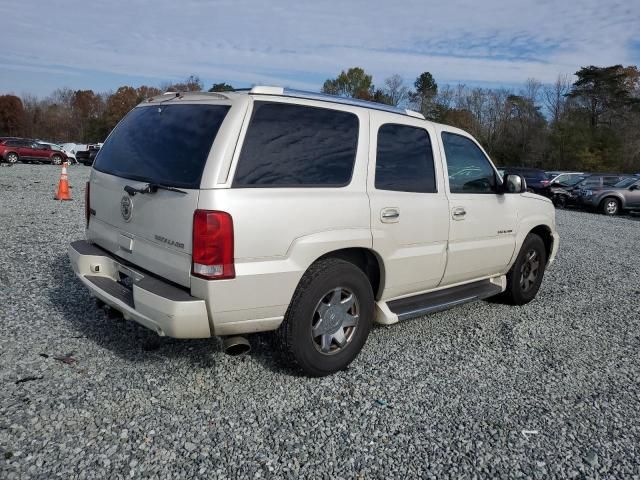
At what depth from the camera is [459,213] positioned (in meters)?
4.42

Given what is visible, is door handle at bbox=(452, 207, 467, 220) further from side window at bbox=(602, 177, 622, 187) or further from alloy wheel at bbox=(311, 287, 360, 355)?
side window at bbox=(602, 177, 622, 187)

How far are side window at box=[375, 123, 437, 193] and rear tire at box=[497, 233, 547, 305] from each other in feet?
5.84

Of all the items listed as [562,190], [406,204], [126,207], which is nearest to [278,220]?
[126,207]

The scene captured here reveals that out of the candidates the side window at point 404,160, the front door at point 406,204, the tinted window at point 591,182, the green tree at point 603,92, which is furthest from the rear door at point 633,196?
the green tree at point 603,92

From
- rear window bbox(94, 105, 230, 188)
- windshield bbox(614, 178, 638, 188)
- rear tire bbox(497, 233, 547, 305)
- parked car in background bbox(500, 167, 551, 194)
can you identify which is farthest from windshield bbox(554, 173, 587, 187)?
rear window bbox(94, 105, 230, 188)

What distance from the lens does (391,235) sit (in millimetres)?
3816

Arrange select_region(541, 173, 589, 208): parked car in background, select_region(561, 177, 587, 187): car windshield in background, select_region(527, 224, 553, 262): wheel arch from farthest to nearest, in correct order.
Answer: select_region(561, 177, 587, 187): car windshield in background
select_region(541, 173, 589, 208): parked car in background
select_region(527, 224, 553, 262): wheel arch

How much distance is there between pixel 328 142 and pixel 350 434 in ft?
6.24

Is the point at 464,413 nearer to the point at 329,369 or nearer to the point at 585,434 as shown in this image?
the point at 585,434

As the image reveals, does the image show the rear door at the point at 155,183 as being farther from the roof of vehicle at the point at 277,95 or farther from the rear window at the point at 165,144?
the roof of vehicle at the point at 277,95

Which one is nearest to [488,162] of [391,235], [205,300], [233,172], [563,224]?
[391,235]

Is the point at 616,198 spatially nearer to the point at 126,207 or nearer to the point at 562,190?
the point at 562,190

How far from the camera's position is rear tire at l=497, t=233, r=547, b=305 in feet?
17.9

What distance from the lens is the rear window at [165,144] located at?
124 inches
